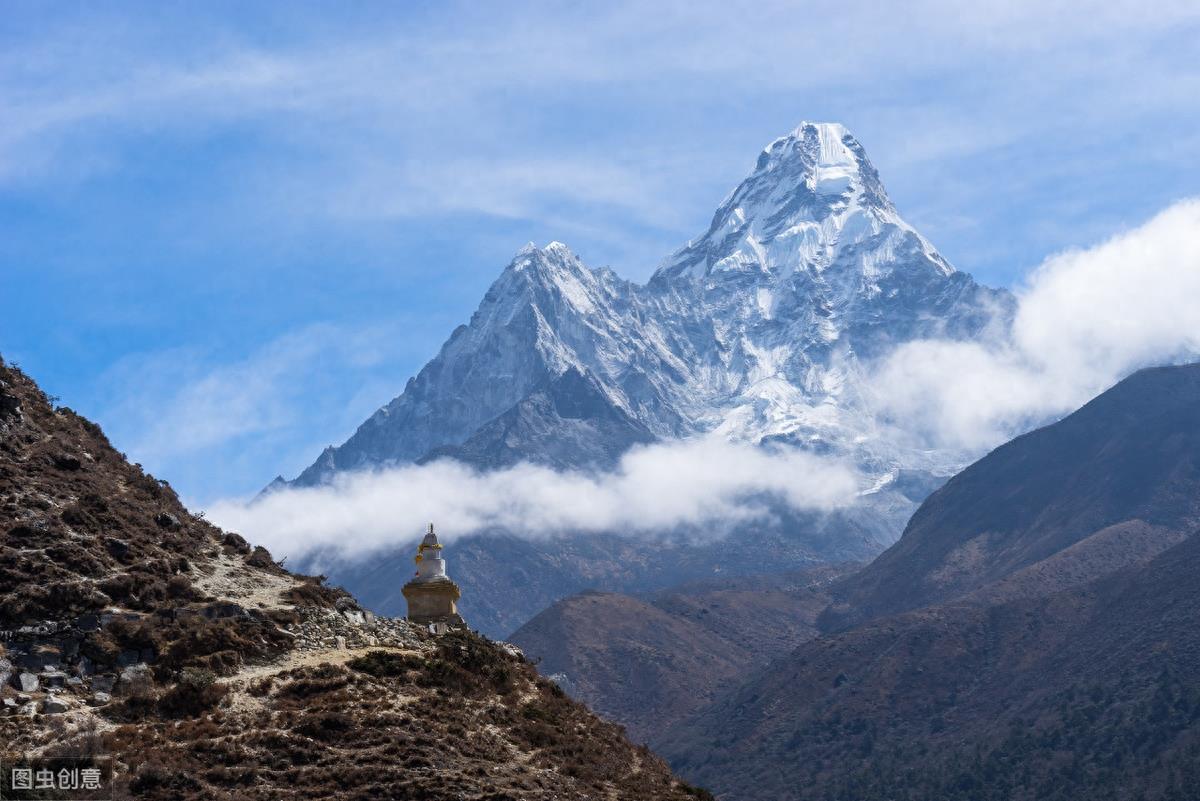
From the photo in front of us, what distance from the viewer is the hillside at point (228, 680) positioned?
3509 centimetres

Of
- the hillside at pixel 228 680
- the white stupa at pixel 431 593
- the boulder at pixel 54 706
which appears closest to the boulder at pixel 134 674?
the hillside at pixel 228 680

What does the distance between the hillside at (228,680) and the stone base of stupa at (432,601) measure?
2.53 m

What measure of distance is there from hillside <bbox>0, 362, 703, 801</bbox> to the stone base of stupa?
2533 mm

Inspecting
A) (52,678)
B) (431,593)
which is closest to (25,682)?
(52,678)

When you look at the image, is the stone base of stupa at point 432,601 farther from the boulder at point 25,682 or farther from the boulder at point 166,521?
the boulder at point 25,682

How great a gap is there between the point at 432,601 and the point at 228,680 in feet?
36.3

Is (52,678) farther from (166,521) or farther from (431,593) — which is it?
Result: (431,593)

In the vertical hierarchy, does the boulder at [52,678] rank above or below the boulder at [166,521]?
below

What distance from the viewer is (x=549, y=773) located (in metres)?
38.4

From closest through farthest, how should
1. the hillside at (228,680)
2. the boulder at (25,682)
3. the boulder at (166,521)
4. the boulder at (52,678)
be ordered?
the hillside at (228,680) < the boulder at (25,682) < the boulder at (52,678) < the boulder at (166,521)

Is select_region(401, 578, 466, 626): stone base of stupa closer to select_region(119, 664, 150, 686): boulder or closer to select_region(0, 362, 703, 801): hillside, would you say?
select_region(0, 362, 703, 801): hillside

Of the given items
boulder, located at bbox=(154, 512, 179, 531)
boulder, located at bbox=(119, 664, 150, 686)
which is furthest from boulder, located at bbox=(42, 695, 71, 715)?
boulder, located at bbox=(154, 512, 179, 531)

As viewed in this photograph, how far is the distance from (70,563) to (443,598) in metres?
12.2

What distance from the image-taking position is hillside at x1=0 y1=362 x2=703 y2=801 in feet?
115
